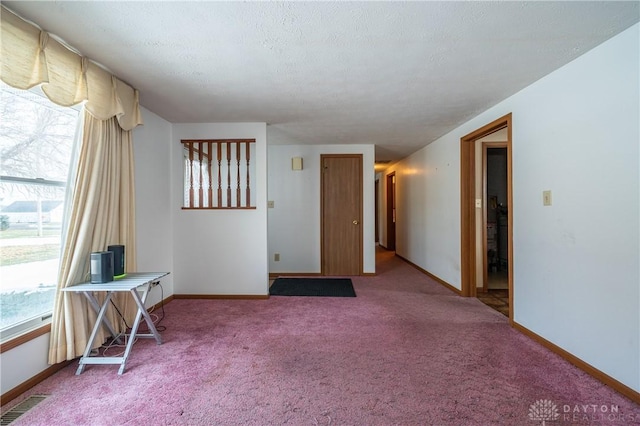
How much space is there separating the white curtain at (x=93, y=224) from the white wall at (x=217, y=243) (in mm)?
1011

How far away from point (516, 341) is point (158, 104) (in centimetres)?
414

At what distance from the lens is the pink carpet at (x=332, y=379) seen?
1.50 m

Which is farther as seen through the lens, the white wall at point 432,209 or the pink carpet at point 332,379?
the white wall at point 432,209

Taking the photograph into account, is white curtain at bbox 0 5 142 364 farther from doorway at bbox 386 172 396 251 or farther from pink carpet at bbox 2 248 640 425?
doorway at bbox 386 172 396 251

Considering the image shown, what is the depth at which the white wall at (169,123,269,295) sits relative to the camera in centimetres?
348

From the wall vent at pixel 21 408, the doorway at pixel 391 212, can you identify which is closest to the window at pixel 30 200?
the wall vent at pixel 21 408

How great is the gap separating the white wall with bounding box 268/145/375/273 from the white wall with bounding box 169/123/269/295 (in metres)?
1.22

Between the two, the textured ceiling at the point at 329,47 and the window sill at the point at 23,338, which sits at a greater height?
the textured ceiling at the point at 329,47

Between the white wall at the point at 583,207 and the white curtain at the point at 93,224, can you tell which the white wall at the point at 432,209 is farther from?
the white curtain at the point at 93,224

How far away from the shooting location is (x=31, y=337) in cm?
174

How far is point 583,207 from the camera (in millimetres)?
1916

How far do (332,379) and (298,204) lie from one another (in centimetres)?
321

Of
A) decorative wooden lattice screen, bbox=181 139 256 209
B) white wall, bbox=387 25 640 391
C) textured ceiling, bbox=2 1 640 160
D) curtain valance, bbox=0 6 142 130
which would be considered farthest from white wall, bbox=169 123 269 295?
white wall, bbox=387 25 640 391

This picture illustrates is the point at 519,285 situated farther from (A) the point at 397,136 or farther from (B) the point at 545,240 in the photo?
(A) the point at 397,136
